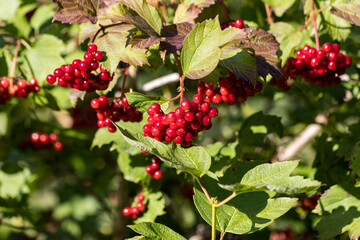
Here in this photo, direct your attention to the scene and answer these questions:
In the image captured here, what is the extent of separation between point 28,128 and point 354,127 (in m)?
2.17

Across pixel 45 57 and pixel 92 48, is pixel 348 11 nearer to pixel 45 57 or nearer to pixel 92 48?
pixel 92 48

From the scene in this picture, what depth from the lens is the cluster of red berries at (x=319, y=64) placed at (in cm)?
156

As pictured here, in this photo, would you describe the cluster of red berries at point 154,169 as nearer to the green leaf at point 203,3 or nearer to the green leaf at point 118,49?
the green leaf at point 118,49

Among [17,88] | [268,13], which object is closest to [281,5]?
[268,13]

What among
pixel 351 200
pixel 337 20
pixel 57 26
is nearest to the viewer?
pixel 351 200

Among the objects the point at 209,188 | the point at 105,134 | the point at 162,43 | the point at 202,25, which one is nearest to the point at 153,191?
the point at 105,134

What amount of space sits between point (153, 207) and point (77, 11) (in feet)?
3.29

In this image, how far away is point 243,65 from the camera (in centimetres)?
133

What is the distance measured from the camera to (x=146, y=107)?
1.37m

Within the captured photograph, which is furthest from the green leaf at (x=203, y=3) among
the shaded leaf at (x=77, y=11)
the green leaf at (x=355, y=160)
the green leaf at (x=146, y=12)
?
the green leaf at (x=355, y=160)

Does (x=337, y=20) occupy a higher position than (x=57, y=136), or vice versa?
(x=337, y=20)

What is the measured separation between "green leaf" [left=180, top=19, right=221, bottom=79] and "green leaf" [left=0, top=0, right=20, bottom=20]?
4.44ft

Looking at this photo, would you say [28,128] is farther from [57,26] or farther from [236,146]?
[236,146]

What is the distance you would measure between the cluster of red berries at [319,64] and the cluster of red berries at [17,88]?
121cm
